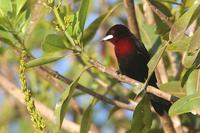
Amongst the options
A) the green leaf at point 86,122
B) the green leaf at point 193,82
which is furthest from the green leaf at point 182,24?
the green leaf at point 86,122

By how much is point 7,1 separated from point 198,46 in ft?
2.93

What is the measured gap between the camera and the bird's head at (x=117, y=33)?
3.61 meters

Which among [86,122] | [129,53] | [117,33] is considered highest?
[86,122]

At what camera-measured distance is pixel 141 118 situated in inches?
99.1

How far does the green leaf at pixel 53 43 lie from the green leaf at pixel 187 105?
57 centimetres

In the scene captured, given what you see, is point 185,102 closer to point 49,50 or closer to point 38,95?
point 49,50

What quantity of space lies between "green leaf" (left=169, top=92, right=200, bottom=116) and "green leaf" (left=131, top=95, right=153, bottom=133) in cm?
46

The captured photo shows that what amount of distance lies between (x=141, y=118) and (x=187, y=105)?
0.52 metres

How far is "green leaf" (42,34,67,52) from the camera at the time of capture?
242 centimetres

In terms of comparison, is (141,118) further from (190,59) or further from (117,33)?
(117,33)

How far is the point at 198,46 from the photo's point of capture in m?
1.98

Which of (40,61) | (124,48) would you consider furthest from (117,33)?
(40,61)

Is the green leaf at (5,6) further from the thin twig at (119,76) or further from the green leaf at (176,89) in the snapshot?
the green leaf at (176,89)

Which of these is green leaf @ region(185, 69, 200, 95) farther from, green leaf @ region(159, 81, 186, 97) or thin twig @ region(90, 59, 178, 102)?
green leaf @ region(159, 81, 186, 97)
